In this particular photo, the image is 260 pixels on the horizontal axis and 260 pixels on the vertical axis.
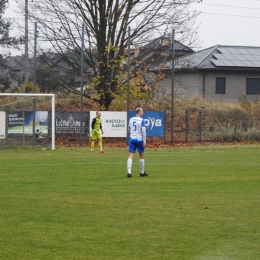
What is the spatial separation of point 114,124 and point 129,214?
25804mm

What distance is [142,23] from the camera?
4038 cm

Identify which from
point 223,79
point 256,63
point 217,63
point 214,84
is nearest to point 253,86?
point 256,63

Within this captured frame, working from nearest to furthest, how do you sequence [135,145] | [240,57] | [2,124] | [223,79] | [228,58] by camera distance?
[135,145] → [2,124] → [223,79] → [228,58] → [240,57]

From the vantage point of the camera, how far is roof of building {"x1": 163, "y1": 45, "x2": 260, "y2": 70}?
5462 cm

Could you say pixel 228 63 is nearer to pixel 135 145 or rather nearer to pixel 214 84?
pixel 214 84

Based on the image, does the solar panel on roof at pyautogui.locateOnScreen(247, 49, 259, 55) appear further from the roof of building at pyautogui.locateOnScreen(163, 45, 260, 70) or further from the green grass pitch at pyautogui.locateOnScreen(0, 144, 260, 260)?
the green grass pitch at pyautogui.locateOnScreen(0, 144, 260, 260)

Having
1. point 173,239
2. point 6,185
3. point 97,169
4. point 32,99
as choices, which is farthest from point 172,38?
point 173,239

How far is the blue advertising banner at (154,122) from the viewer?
3875 cm

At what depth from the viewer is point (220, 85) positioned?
55.6 meters

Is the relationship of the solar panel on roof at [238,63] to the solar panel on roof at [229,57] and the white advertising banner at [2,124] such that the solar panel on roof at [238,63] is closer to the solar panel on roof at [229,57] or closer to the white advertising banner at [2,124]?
the solar panel on roof at [229,57]

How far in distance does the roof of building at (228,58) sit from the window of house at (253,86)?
4.82 ft

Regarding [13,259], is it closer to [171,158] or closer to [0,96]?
[171,158]

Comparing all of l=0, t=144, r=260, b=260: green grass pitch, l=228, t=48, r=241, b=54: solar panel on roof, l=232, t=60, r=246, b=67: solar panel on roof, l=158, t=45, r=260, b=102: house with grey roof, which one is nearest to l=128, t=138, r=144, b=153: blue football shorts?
→ l=0, t=144, r=260, b=260: green grass pitch

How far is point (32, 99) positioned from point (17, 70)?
51249mm
